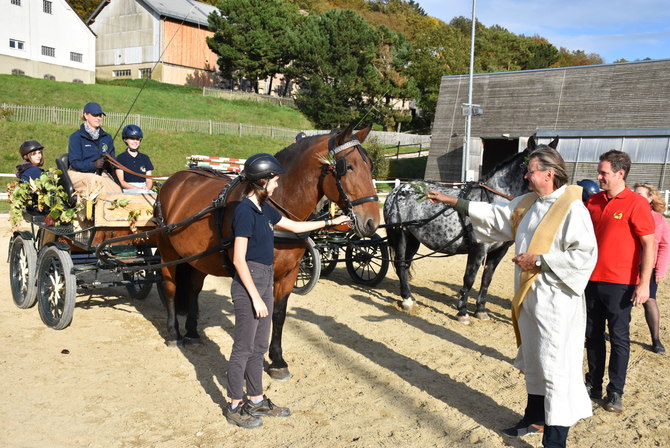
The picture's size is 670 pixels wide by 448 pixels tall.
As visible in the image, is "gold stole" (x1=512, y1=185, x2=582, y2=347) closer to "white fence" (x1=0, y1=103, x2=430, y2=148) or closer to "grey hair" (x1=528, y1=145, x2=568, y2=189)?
"grey hair" (x1=528, y1=145, x2=568, y2=189)

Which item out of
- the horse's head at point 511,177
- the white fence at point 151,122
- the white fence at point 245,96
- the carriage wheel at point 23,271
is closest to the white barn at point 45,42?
the white fence at point 245,96

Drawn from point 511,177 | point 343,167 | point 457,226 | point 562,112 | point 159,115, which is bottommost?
point 457,226

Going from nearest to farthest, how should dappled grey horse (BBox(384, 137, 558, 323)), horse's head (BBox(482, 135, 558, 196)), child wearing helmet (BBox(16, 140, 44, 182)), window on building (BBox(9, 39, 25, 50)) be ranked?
child wearing helmet (BBox(16, 140, 44, 182)) < horse's head (BBox(482, 135, 558, 196)) < dappled grey horse (BBox(384, 137, 558, 323)) < window on building (BBox(9, 39, 25, 50))

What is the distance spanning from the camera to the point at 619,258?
4.26 metres

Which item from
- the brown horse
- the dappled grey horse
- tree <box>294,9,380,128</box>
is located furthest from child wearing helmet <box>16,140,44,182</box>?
tree <box>294,9,380,128</box>

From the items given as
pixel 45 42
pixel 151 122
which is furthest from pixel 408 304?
pixel 45 42

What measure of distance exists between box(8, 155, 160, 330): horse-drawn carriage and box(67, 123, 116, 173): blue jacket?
0.13 meters

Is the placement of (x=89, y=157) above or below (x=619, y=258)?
above

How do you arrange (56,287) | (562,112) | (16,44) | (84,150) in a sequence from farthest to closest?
1. (16,44)
2. (562,112)
3. (84,150)
4. (56,287)

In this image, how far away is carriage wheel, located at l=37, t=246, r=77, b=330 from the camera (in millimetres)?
5730

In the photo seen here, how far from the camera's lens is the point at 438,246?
7.37 m

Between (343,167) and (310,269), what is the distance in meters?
4.07

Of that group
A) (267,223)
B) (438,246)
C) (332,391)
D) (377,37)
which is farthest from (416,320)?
(377,37)

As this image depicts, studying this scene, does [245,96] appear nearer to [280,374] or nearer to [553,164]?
[280,374]
